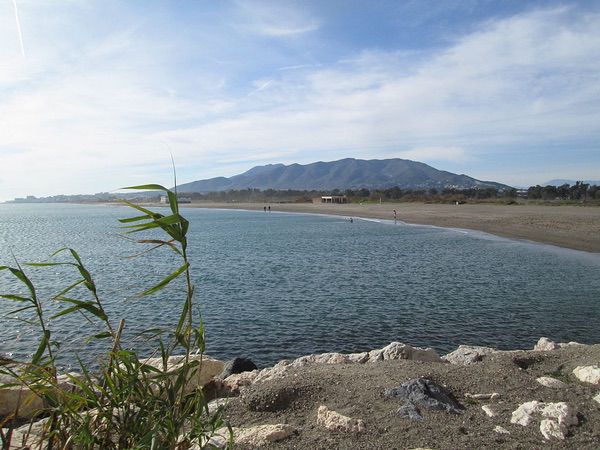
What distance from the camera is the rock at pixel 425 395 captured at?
17.8 feet

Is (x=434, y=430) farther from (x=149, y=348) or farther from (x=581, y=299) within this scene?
(x=581, y=299)

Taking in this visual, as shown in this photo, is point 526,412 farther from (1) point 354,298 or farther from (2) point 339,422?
(1) point 354,298

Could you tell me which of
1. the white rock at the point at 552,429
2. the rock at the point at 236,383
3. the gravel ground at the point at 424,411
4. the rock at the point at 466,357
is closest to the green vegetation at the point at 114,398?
the gravel ground at the point at 424,411

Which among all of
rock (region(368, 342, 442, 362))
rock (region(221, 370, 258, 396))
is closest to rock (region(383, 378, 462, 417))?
rock (region(221, 370, 258, 396))

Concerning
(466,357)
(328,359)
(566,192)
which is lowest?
(328,359)

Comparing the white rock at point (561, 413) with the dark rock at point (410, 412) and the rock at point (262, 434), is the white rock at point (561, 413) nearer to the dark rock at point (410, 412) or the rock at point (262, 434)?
the dark rock at point (410, 412)

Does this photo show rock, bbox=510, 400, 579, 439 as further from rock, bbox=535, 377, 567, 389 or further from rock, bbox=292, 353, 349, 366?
rock, bbox=292, 353, 349, 366

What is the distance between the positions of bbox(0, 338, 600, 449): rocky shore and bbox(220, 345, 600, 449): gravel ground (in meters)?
0.01

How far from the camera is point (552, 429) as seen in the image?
474cm

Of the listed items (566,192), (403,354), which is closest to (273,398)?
(403,354)

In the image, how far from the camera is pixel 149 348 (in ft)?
43.0

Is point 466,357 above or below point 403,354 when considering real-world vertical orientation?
below

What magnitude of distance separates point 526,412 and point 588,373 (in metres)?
1.95

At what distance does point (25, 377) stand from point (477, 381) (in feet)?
18.5
